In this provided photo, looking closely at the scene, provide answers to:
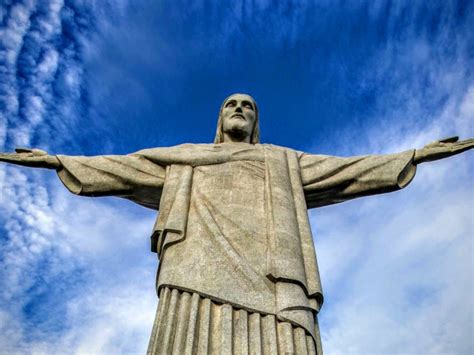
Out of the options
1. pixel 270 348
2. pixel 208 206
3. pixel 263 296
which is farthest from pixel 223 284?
pixel 208 206

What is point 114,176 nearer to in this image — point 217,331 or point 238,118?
point 238,118

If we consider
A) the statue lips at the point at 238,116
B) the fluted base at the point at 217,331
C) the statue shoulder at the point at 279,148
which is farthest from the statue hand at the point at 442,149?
the fluted base at the point at 217,331

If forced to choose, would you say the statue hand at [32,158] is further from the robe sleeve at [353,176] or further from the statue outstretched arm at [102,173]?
the robe sleeve at [353,176]

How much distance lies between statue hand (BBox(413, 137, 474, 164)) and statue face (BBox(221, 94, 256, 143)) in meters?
3.28

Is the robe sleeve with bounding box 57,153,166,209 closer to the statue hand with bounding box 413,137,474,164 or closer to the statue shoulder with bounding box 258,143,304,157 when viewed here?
the statue shoulder with bounding box 258,143,304,157

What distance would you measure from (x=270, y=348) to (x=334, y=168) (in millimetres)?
4122

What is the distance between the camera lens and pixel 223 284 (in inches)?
286

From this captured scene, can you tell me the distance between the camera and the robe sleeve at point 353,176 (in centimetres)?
957

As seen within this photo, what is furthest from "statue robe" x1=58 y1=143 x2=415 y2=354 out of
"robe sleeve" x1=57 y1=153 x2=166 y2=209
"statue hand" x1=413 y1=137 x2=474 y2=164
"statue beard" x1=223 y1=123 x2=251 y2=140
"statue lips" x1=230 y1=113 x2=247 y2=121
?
"statue lips" x1=230 y1=113 x2=247 y2=121

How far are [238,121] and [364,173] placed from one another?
8.91ft

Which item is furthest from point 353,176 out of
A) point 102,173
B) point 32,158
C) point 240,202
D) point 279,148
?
point 32,158

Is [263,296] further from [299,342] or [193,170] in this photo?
[193,170]

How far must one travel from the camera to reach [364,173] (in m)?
9.69

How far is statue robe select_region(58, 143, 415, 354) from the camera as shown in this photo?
734cm
